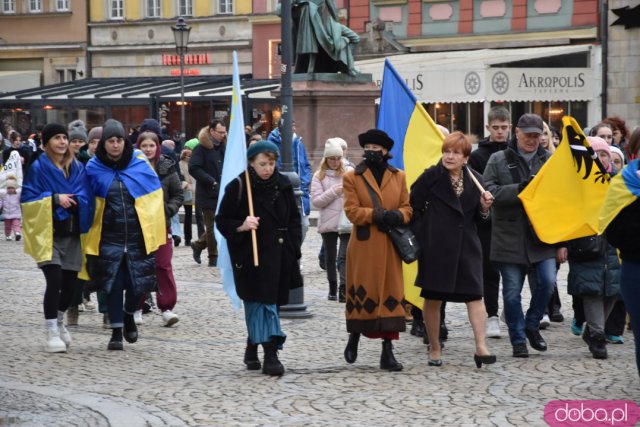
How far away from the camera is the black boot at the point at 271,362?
31.1ft

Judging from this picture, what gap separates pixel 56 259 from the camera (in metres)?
10.8

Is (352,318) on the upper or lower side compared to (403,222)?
lower

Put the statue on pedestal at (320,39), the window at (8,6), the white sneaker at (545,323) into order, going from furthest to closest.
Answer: the window at (8,6) < the statue on pedestal at (320,39) < the white sneaker at (545,323)

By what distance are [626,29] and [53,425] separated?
31.6 m

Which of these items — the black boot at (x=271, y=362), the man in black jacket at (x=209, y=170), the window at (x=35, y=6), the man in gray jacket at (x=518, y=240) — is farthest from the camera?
the window at (x=35, y=6)

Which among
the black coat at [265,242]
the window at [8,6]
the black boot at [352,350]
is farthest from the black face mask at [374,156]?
the window at [8,6]

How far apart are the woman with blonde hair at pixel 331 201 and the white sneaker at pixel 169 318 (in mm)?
2286

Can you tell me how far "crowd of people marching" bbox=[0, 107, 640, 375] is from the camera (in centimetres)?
963

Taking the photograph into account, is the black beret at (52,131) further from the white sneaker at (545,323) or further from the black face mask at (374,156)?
the white sneaker at (545,323)

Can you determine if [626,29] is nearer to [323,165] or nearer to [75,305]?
[323,165]

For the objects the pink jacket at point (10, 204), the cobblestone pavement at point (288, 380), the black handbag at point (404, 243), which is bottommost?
the cobblestone pavement at point (288, 380)

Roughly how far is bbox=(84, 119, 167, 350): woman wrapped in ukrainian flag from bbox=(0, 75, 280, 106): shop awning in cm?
2937

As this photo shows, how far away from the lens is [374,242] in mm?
9711

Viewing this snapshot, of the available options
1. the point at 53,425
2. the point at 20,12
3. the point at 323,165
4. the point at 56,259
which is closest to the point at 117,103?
the point at 20,12
